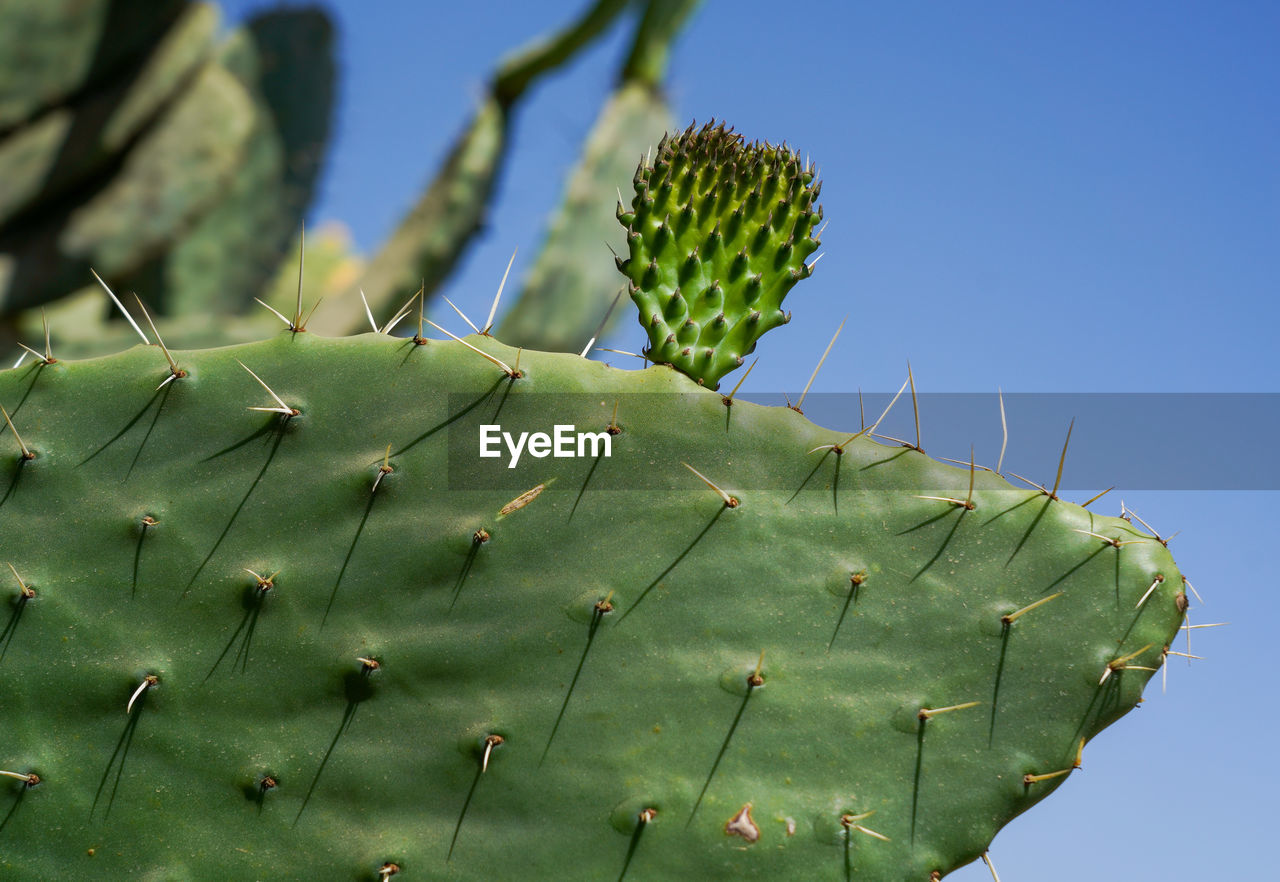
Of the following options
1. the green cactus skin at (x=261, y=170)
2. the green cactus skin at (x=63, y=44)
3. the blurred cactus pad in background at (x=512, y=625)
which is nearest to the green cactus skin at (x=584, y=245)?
the green cactus skin at (x=261, y=170)

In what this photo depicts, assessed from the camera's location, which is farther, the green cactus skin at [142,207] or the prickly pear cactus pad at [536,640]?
the green cactus skin at [142,207]

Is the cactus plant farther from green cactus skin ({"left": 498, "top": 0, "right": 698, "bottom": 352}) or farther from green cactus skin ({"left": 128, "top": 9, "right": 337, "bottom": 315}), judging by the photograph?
green cactus skin ({"left": 498, "top": 0, "right": 698, "bottom": 352})

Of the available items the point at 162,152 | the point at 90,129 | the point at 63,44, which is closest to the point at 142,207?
the point at 162,152

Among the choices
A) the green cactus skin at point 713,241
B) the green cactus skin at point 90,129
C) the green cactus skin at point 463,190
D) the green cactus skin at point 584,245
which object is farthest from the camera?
the green cactus skin at point 463,190

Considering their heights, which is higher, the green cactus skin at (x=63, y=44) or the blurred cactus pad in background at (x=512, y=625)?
the green cactus skin at (x=63, y=44)

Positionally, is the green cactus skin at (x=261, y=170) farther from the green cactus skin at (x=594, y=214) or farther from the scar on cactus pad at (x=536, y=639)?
the scar on cactus pad at (x=536, y=639)

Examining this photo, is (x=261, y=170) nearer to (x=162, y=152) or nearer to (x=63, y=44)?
(x=162, y=152)

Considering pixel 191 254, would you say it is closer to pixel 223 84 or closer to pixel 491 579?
pixel 223 84

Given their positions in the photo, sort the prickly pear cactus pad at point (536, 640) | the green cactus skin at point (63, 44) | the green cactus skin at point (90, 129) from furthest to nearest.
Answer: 1. the green cactus skin at point (90, 129)
2. the green cactus skin at point (63, 44)
3. the prickly pear cactus pad at point (536, 640)
